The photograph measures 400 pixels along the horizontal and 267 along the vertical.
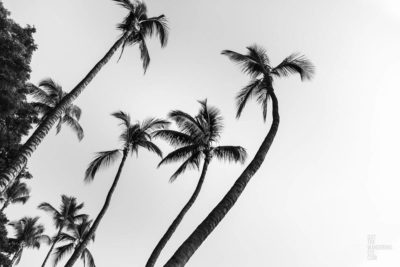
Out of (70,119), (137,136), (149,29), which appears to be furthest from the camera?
(70,119)

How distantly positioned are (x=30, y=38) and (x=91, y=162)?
29.8 feet

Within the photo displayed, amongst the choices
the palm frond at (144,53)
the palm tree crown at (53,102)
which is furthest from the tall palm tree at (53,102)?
the palm frond at (144,53)

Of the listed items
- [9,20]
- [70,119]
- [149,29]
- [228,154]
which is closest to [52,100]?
[70,119]

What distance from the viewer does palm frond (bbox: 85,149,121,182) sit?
18.5 m

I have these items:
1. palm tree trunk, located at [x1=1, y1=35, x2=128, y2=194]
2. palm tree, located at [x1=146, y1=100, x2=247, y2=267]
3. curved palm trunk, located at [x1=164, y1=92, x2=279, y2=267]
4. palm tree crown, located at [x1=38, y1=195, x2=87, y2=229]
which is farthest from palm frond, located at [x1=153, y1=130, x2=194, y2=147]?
palm tree crown, located at [x1=38, y1=195, x2=87, y2=229]

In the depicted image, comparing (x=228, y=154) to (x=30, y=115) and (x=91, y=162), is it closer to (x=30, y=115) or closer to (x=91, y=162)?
(x=91, y=162)

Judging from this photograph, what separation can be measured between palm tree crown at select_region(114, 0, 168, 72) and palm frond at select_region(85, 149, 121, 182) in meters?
6.45

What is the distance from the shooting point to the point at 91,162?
61.3ft

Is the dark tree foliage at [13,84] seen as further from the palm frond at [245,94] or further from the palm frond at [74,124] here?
the palm frond at [245,94]

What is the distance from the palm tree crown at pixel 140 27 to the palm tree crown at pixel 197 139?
3.90 metres

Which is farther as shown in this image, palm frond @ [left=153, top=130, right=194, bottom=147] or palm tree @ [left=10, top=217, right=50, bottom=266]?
palm tree @ [left=10, top=217, right=50, bottom=266]

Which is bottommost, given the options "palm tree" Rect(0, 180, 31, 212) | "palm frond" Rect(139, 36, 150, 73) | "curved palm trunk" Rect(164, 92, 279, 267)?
"curved palm trunk" Rect(164, 92, 279, 267)

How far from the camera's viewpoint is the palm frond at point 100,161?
60.6 ft

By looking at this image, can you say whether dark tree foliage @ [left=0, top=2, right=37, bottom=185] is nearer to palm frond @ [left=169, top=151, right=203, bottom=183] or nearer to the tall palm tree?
the tall palm tree
